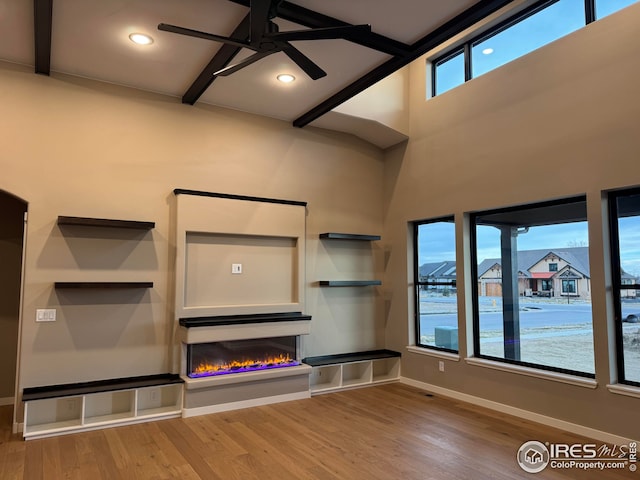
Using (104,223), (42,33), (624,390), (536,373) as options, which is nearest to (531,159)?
(536,373)

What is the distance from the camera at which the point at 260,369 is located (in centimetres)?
506

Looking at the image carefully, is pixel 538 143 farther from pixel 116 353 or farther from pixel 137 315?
pixel 116 353

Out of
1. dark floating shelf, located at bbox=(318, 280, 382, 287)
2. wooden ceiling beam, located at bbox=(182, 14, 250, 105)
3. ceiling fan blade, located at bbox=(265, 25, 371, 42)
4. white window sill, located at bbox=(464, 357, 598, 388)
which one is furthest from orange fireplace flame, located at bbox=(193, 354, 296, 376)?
ceiling fan blade, located at bbox=(265, 25, 371, 42)

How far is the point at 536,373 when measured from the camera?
438 centimetres

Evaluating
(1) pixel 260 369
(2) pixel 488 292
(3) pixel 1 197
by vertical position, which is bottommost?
(1) pixel 260 369

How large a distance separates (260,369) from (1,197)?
3476 millimetres

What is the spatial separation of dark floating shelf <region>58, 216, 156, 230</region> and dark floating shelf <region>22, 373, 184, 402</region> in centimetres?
154

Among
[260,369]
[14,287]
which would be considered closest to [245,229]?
[260,369]

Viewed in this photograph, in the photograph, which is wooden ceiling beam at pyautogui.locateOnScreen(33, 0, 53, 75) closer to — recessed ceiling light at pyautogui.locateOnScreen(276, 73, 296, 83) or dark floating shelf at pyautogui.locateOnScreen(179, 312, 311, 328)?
recessed ceiling light at pyautogui.locateOnScreen(276, 73, 296, 83)

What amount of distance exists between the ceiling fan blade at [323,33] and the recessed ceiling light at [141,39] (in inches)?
55.1

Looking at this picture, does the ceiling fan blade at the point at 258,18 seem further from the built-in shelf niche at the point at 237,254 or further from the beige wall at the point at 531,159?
the beige wall at the point at 531,159

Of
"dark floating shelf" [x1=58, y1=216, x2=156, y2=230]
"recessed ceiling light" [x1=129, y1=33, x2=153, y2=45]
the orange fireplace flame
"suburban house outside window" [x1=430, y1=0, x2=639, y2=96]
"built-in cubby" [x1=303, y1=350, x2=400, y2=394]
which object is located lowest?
"built-in cubby" [x1=303, y1=350, x2=400, y2=394]

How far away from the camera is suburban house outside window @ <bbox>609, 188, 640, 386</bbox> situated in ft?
12.5

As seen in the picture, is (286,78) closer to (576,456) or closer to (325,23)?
(325,23)
